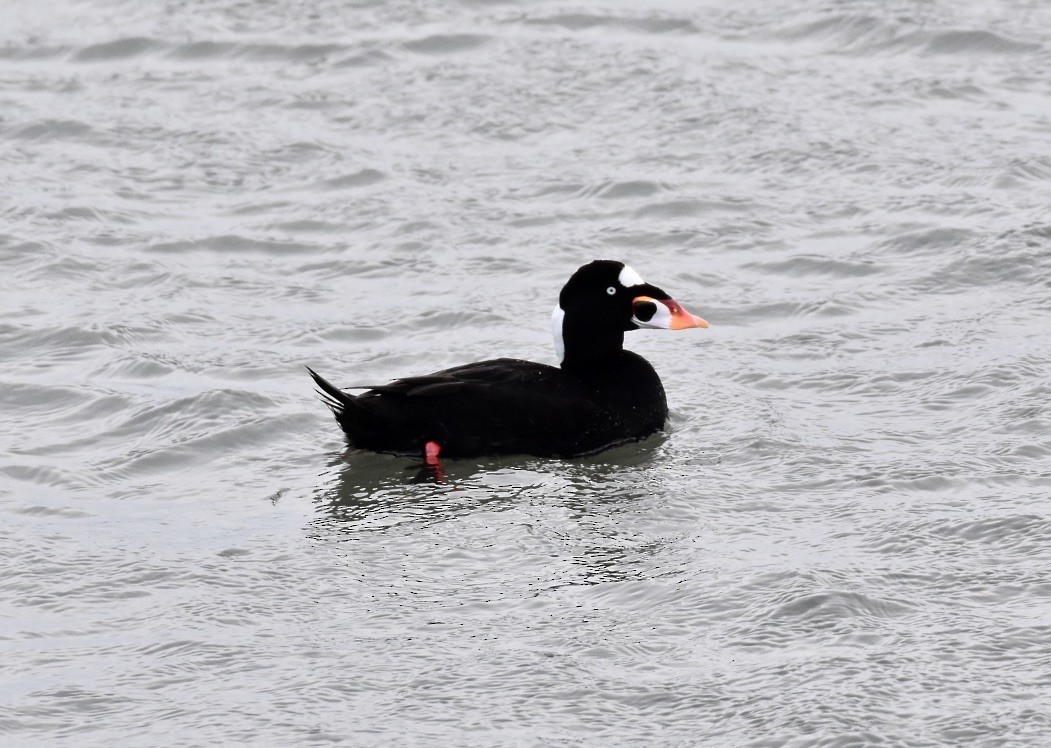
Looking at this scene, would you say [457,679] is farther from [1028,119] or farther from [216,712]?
[1028,119]

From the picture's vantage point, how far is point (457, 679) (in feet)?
19.3

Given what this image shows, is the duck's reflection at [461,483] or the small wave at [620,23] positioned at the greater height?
the small wave at [620,23]

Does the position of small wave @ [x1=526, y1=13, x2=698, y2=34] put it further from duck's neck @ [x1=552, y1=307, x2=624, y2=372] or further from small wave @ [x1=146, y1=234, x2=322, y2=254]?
duck's neck @ [x1=552, y1=307, x2=624, y2=372]

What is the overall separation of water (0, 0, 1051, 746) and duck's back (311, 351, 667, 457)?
13 centimetres

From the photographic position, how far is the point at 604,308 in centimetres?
875

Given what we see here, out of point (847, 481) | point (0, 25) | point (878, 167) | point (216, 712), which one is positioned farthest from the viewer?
point (0, 25)

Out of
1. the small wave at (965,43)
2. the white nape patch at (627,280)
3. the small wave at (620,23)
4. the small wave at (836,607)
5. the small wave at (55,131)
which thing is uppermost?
the small wave at (620,23)

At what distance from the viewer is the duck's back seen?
8148 mm

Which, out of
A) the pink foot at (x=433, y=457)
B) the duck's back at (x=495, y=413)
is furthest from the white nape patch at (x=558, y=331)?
the pink foot at (x=433, y=457)

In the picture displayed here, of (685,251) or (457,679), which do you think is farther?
(685,251)

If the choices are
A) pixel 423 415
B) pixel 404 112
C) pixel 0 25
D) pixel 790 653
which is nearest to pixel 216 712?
pixel 790 653

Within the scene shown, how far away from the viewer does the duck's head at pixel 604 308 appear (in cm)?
873

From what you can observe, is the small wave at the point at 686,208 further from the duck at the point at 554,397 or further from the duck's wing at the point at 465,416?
the duck's wing at the point at 465,416

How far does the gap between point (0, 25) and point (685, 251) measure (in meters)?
8.31
